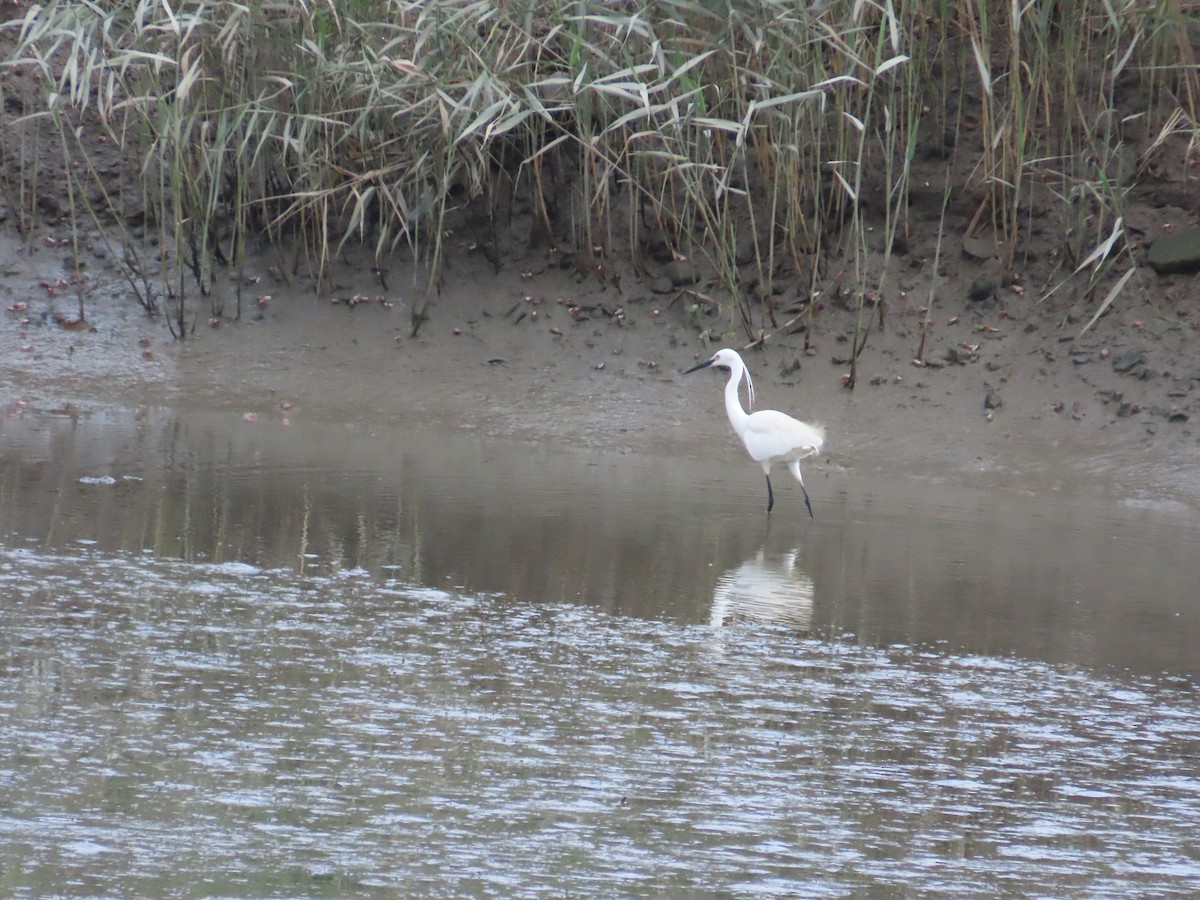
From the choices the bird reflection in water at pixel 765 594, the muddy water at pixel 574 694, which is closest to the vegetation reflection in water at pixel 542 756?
the muddy water at pixel 574 694

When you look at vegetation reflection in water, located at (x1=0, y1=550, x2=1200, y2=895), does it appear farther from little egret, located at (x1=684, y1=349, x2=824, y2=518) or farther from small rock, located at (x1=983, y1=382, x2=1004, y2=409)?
small rock, located at (x1=983, y1=382, x2=1004, y2=409)

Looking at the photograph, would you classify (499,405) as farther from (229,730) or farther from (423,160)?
(229,730)

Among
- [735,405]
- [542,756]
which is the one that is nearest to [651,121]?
[735,405]

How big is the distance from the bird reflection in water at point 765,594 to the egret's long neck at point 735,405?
1.79 metres

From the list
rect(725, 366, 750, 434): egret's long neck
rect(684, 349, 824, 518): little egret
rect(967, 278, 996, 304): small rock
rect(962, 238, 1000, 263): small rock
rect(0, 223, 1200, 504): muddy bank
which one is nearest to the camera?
rect(684, 349, 824, 518): little egret

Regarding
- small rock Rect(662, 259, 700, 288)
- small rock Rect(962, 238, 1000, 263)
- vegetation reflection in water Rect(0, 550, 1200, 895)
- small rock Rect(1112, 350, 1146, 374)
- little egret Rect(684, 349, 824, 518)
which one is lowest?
vegetation reflection in water Rect(0, 550, 1200, 895)

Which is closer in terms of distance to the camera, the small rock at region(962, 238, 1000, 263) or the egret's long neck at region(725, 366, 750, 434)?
the egret's long neck at region(725, 366, 750, 434)

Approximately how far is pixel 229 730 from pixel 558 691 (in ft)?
2.89

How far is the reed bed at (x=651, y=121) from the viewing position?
8.95 meters

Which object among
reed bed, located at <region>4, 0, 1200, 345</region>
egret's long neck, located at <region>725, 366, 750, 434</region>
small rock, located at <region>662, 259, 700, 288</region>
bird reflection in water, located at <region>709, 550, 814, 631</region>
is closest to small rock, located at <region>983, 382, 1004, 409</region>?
reed bed, located at <region>4, 0, 1200, 345</region>

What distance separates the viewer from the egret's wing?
7.45 m

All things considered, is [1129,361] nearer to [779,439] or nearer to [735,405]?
[735,405]

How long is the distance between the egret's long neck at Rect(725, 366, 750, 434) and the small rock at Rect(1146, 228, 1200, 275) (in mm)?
2906

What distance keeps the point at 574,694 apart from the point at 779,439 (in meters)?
3.63
